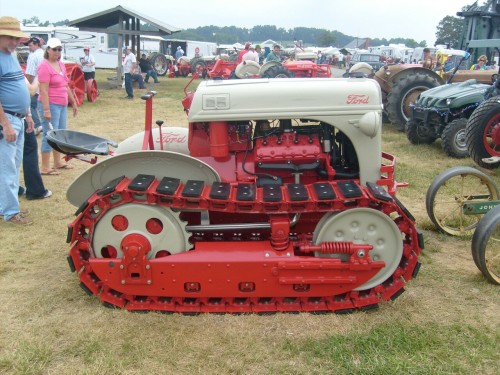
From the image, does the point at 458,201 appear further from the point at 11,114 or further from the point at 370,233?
the point at 11,114

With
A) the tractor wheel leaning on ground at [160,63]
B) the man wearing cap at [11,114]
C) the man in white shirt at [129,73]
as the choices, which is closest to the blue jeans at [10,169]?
the man wearing cap at [11,114]

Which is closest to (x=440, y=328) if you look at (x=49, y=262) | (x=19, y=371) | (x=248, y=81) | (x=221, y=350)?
(x=221, y=350)

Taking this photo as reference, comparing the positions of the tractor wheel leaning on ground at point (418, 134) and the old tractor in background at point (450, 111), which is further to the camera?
the tractor wheel leaning on ground at point (418, 134)

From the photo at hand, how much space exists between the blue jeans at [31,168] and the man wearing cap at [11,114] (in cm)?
45

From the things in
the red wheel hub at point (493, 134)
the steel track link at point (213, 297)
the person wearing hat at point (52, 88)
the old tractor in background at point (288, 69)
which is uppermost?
the old tractor in background at point (288, 69)

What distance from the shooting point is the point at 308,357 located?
10.4ft

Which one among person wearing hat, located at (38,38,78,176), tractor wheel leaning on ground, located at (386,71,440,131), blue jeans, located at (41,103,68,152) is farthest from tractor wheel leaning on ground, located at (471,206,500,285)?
tractor wheel leaning on ground, located at (386,71,440,131)

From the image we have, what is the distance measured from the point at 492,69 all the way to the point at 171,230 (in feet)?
40.9

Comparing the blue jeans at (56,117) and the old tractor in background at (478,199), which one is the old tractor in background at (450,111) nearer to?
the old tractor in background at (478,199)

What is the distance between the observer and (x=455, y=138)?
846 cm

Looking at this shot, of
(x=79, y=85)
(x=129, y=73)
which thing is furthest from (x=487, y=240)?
(x=129, y=73)

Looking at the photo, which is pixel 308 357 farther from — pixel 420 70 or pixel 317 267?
pixel 420 70

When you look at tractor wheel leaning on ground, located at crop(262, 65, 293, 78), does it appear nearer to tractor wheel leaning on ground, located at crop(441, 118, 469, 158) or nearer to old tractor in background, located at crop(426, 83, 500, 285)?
tractor wheel leaning on ground, located at crop(441, 118, 469, 158)

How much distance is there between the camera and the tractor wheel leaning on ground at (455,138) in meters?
8.39
